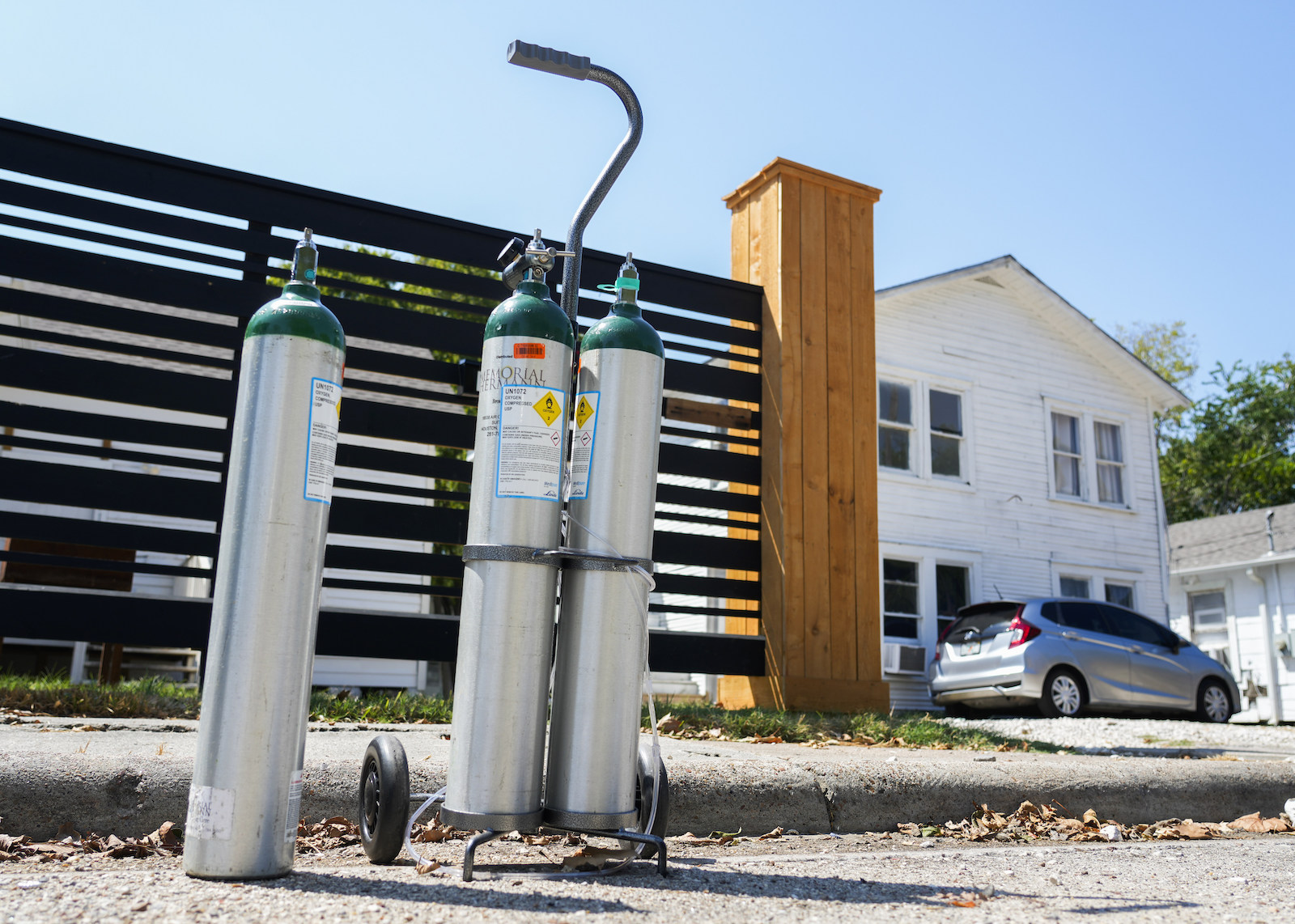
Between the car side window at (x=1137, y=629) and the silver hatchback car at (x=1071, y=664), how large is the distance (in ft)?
0.04

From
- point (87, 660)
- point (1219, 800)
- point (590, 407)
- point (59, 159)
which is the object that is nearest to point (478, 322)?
point (59, 159)

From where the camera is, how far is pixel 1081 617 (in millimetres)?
13859

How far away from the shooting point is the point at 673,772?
3.40 m

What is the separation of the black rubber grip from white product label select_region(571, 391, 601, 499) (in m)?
1.31

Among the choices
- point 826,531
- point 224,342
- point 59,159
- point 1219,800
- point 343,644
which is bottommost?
point 1219,800

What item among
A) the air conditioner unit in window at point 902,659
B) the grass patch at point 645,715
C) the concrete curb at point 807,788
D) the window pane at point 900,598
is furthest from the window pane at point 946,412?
the concrete curb at point 807,788

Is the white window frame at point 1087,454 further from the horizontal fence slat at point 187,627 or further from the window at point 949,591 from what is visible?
the horizontal fence slat at point 187,627

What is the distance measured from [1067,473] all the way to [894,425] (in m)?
4.48

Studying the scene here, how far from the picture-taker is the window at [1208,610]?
944 inches

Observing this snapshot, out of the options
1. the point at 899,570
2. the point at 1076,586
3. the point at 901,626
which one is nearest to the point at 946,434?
the point at 899,570

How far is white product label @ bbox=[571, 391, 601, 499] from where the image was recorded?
2.82 m

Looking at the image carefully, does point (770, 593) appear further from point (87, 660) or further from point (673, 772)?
point (87, 660)

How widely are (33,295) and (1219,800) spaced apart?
6.08 metres

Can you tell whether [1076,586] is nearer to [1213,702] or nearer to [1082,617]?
[1213,702]
